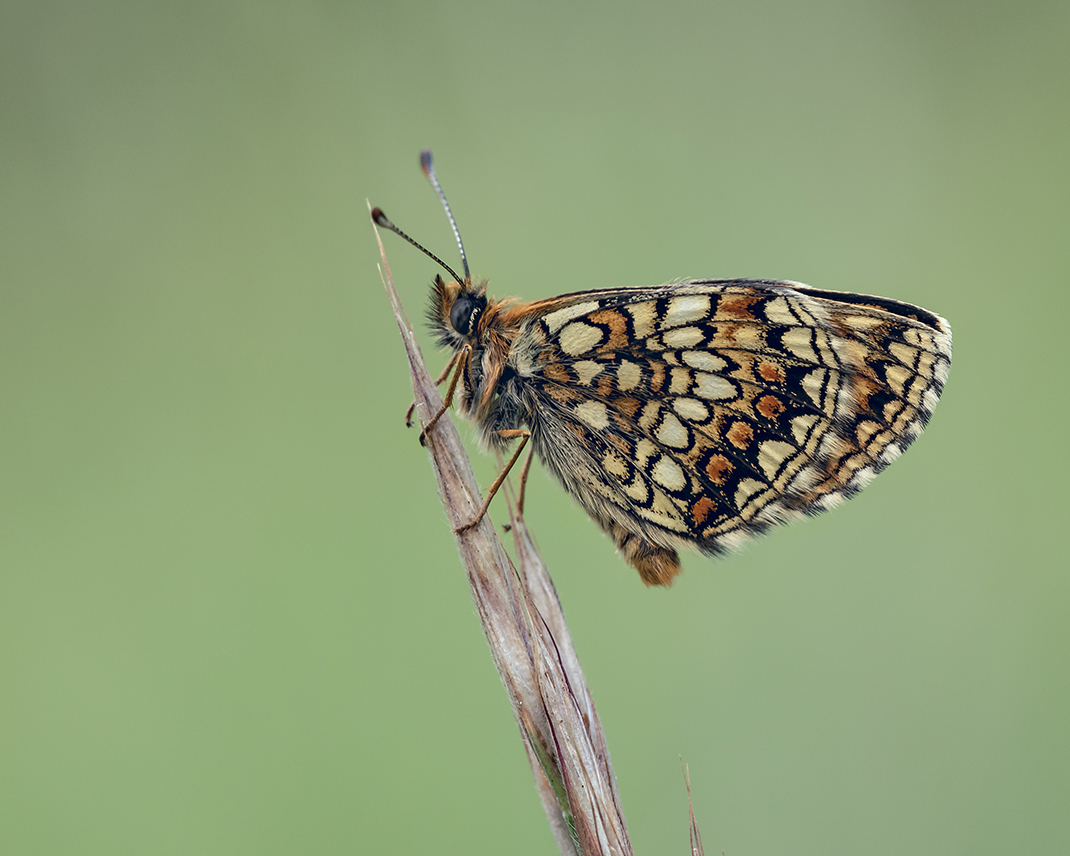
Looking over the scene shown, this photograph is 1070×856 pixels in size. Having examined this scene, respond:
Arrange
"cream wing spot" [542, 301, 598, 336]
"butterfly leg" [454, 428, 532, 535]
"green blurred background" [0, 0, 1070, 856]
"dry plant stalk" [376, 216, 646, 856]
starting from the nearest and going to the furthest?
"dry plant stalk" [376, 216, 646, 856]
"butterfly leg" [454, 428, 532, 535]
"cream wing spot" [542, 301, 598, 336]
"green blurred background" [0, 0, 1070, 856]

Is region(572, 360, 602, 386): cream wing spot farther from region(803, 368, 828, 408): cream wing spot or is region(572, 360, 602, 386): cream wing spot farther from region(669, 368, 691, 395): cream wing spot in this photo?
region(803, 368, 828, 408): cream wing spot

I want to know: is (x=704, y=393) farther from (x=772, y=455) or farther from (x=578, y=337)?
(x=578, y=337)

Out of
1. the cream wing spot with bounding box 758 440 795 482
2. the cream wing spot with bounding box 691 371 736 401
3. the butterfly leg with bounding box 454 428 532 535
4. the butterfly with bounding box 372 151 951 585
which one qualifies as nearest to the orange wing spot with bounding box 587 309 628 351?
the butterfly with bounding box 372 151 951 585

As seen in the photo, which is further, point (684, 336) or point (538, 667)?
point (684, 336)

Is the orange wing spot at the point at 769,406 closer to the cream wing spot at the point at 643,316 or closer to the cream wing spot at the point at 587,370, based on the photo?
the cream wing spot at the point at 643,316

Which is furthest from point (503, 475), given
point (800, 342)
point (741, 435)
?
point (800, 342)
